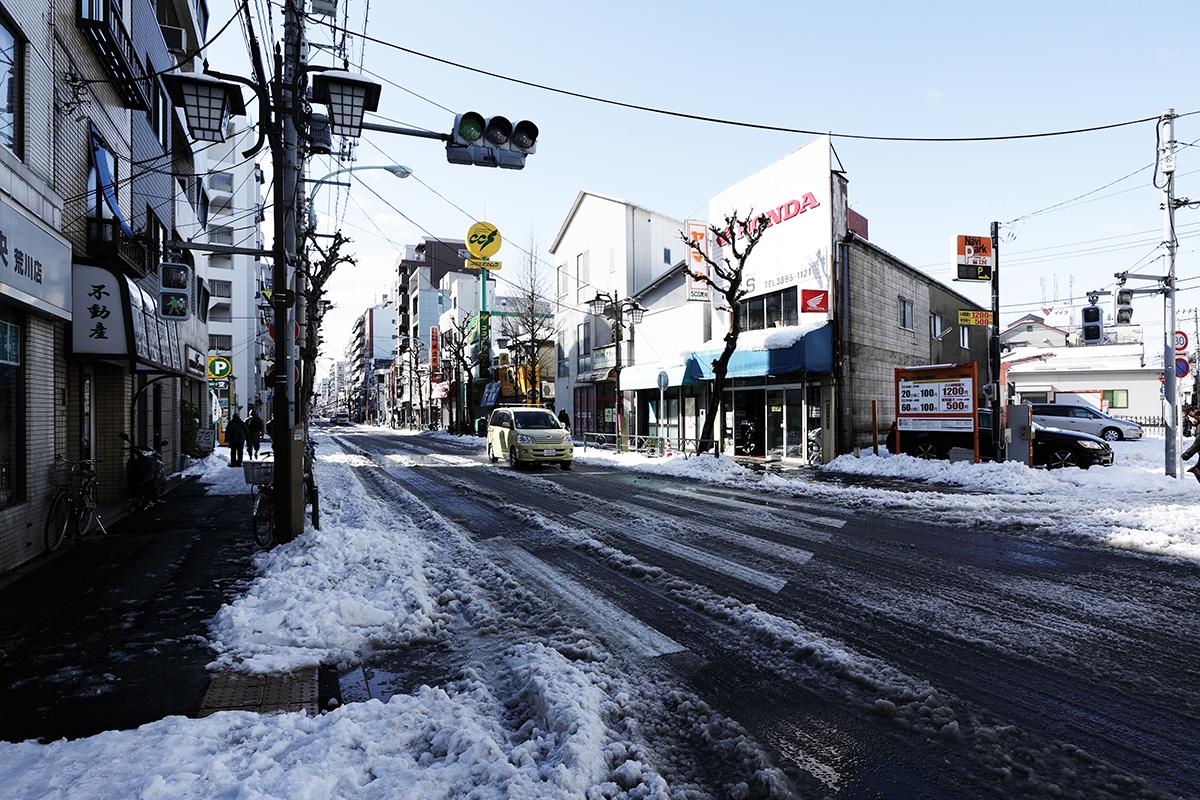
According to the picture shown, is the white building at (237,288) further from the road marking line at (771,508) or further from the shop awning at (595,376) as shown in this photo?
the road marking line at (771,508)

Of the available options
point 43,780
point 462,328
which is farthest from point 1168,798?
point 462,328

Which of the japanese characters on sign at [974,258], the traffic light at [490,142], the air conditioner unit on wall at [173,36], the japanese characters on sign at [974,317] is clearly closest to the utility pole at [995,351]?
the japanese characters on sign at [974,258]

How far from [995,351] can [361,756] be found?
62.7ft

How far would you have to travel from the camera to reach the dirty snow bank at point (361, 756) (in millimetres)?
3029

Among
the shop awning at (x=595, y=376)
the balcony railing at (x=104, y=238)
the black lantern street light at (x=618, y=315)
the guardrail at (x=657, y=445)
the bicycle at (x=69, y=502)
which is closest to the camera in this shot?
the bicycle at (x=69, y=502)

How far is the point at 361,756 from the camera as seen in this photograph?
333cm

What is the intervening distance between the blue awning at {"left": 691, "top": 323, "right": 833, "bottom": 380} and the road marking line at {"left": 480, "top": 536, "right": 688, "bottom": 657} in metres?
14.6

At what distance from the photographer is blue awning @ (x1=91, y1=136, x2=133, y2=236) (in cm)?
1141

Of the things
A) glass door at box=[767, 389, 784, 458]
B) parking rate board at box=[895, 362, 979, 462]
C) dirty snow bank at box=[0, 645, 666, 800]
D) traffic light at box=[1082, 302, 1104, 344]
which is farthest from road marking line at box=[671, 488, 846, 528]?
traffic light at box=[1082, 302, 1104, 344]

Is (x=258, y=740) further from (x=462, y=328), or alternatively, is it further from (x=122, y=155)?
(x=462, y=328)

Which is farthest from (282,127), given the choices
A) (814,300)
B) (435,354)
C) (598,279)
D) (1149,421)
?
(435,354)

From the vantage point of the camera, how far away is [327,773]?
10.3ft

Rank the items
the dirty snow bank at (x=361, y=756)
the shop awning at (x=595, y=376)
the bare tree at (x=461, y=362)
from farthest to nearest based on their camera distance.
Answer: the bare tree at (x=461, y=362), the shop awning at (x=595, y=376), the dirty snow bank at (x=361, y=756)

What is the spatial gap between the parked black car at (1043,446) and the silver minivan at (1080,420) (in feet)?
32.0
